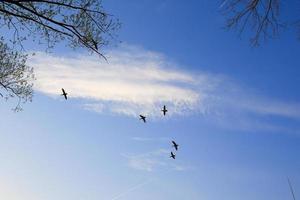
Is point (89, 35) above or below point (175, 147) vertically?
above

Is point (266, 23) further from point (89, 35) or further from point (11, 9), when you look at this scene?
point (11, 9)

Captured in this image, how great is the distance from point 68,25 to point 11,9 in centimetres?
329

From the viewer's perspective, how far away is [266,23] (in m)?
15.2

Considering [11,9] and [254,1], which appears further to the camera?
[11,9]

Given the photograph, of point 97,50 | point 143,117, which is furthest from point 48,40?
point 143,117

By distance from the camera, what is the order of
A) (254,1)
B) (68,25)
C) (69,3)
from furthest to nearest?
(69,3)
(68,25)
(254,1)

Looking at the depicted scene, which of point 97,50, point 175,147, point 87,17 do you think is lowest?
point 175,147

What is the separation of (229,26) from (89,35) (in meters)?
10.4

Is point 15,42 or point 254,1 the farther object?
point 15,42

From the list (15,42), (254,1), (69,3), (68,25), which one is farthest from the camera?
(15,42)

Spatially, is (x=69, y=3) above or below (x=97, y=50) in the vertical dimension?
above

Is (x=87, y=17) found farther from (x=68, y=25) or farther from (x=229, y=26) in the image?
(x=229, y=26)

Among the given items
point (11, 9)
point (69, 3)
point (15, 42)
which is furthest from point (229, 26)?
point (15, 42)

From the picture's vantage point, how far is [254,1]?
47.6ft
